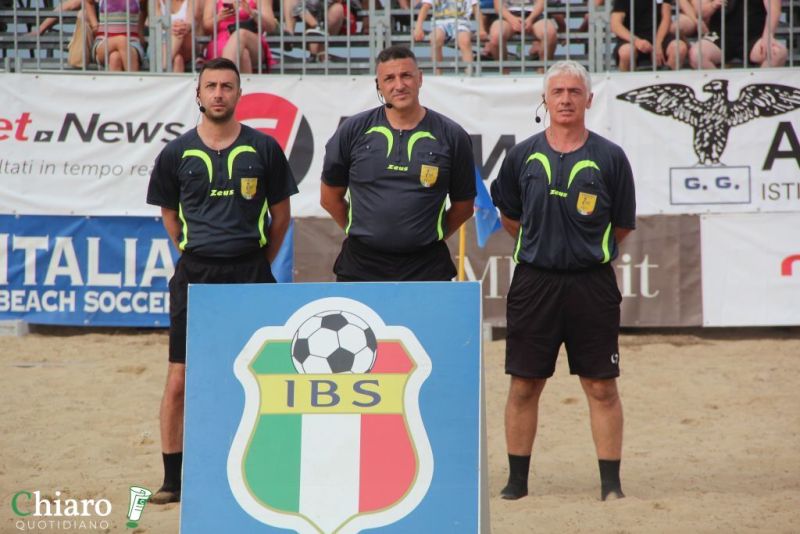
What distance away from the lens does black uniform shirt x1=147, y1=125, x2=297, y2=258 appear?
525 centimetres

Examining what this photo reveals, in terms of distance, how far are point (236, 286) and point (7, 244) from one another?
5.91 m

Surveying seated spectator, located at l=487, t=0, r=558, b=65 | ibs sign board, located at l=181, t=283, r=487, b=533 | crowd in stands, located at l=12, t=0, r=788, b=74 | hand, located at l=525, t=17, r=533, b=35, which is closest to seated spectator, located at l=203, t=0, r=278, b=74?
crowd in stands, located at l=12, t=0, r=788, b=74

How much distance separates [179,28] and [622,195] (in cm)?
568

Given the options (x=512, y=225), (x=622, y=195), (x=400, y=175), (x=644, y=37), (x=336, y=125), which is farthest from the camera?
(x=644, y=37)

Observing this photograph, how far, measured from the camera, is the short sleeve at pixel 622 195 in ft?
17.5

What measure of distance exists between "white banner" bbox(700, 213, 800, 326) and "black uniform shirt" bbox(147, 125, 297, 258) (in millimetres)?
5027

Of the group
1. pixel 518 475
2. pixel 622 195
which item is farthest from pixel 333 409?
pixel 622 195

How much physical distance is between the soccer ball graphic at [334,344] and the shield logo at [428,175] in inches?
45.7

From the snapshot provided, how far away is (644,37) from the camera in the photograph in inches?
384

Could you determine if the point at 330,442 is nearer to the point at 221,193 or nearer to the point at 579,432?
the point at 221,193

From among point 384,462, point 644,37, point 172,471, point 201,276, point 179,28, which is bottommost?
point 172,471

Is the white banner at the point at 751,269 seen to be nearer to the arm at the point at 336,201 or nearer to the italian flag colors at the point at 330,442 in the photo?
the arm at the point at 336,201

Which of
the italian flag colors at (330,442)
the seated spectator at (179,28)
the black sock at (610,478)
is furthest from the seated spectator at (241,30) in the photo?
the italian flag colors at (330,442)

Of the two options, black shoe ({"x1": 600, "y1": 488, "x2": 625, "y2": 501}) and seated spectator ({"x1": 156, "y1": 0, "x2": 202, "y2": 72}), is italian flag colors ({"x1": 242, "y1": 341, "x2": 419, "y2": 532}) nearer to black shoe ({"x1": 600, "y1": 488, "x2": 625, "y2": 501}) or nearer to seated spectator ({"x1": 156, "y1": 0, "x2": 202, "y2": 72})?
black shoe ({"x1": 600, "y1": 488, "x2": 625, "y2": 501})
